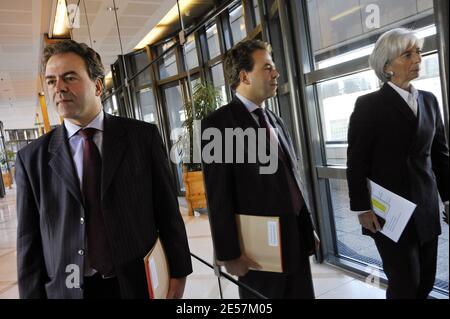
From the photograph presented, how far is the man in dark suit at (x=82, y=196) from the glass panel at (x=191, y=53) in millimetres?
388

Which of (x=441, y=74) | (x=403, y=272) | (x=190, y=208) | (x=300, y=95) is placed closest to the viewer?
(x=441, y=74)

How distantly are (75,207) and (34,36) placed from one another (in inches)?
84.3

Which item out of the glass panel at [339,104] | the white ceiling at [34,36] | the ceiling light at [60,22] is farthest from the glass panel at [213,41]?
the ceiling light at [60,22]

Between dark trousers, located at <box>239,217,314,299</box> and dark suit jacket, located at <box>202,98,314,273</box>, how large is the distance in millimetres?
23

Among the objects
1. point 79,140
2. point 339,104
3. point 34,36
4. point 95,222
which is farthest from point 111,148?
point 34,36

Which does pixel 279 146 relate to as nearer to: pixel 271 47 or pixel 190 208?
pixel 271 47

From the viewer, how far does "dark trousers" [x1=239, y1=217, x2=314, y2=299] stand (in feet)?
3.87

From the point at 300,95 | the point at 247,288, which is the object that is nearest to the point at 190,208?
the point at 247,288

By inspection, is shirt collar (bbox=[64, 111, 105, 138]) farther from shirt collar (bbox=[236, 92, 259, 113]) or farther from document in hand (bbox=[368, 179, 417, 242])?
document in hand (bbox=[368, 179, 417, 242])

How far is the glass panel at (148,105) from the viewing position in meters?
1.55

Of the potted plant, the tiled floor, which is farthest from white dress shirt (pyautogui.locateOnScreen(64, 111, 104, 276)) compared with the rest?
the tiled floor
